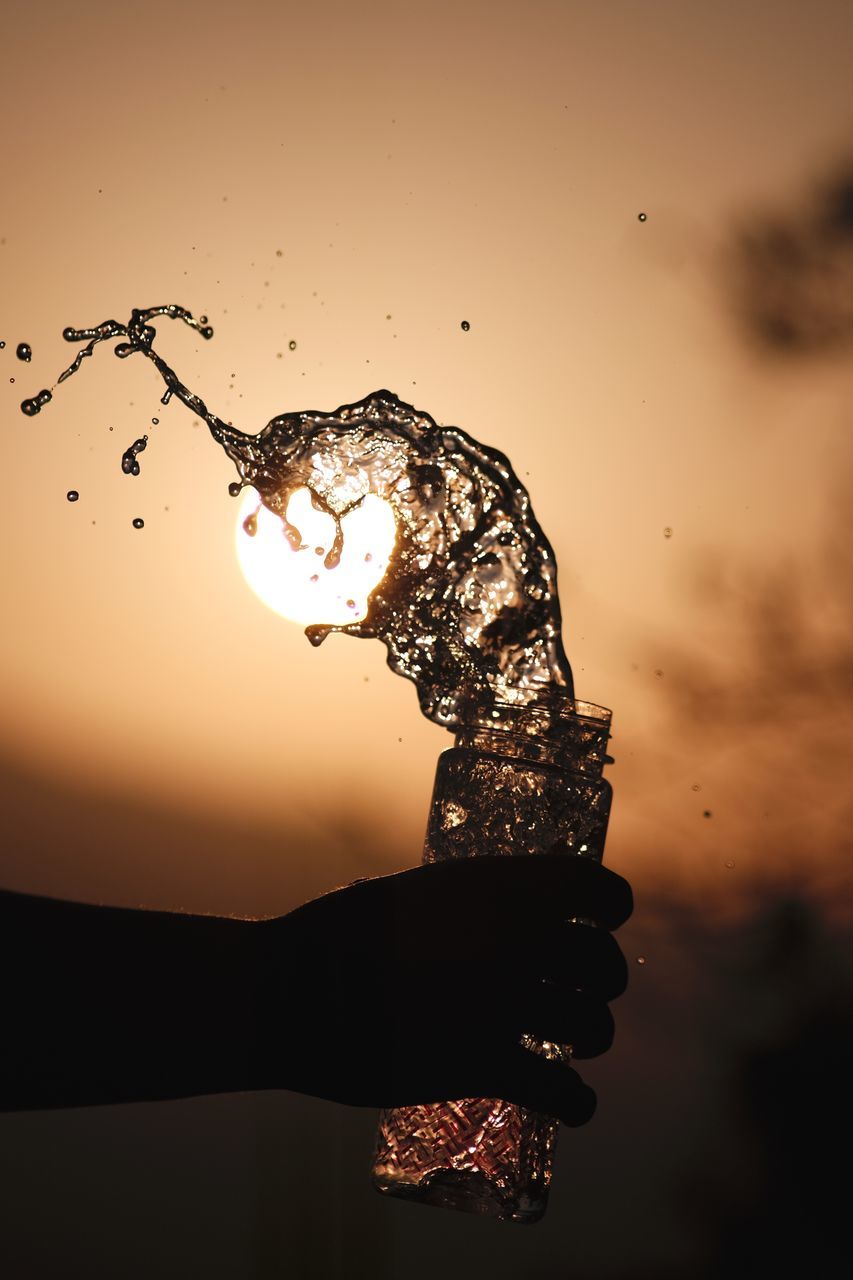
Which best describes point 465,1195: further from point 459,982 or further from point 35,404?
point 35,404

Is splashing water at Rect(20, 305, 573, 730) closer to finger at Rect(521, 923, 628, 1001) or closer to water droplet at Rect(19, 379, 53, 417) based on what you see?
water droplet at Rect(19, 379, 53, 417)

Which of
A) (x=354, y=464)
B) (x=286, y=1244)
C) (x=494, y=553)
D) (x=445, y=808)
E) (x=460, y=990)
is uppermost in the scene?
(x=354, y=464)

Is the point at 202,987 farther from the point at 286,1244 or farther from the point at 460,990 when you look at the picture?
the point at 286,1244

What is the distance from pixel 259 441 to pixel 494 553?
682mm

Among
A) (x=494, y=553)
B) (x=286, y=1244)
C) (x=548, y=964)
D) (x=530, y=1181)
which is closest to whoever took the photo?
(x=548, y=964)

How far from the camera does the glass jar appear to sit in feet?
6.22

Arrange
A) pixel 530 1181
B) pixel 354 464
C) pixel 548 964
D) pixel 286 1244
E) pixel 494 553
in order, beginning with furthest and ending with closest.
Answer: pixel 286 1244, pixel 354 464, pixel 494 553, pixel 530 1181, pixel 548 964

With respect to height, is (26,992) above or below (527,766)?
below

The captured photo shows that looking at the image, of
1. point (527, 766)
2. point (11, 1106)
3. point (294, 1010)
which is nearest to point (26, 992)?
point (11, 1106)

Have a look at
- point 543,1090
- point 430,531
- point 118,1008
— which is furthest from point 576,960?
point 430,531

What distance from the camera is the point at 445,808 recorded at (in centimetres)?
203

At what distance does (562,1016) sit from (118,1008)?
69 centimetres

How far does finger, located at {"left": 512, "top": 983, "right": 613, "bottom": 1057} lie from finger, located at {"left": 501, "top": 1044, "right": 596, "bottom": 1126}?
1.9 inches

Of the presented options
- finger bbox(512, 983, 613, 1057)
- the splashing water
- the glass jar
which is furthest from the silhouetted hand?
the splashing water
